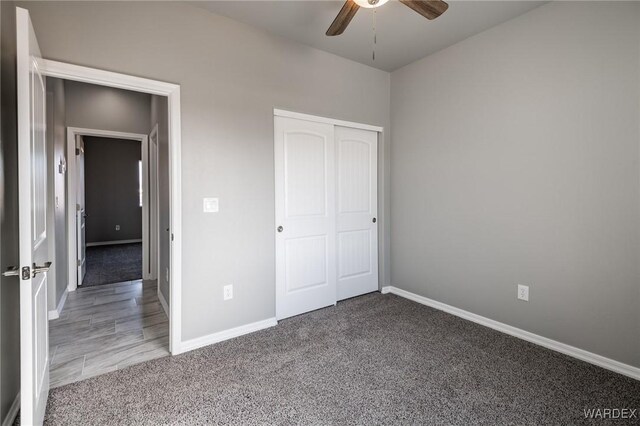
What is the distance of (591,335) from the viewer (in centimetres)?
231

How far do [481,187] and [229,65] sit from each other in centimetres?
256

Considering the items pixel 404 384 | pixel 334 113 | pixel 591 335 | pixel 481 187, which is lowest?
pixel 404 384

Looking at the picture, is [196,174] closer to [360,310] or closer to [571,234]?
[360,310]

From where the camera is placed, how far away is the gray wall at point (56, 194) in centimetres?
310

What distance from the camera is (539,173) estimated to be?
2553 mm

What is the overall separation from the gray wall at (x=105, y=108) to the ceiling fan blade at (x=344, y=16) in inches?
132

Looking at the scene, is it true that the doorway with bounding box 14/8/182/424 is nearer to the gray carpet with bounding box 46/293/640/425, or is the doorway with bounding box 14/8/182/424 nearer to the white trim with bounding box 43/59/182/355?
the white trim with bounding box 43/59/182/355

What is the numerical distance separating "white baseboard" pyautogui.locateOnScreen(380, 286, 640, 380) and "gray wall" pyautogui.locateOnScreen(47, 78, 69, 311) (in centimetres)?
386

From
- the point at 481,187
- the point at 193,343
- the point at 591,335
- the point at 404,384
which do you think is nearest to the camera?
the point at 404,384

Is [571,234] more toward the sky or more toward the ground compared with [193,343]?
more toward the sky

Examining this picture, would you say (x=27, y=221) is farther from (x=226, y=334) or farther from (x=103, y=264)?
(x=103, y=264)

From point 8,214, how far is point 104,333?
62.4 inches

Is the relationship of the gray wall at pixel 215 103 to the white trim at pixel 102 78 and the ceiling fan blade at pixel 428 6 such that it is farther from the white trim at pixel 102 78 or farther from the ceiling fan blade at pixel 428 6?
the ceiling fan blade at pixel 428 6

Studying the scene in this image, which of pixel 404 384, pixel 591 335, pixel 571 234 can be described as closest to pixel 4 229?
pixel 404 384
